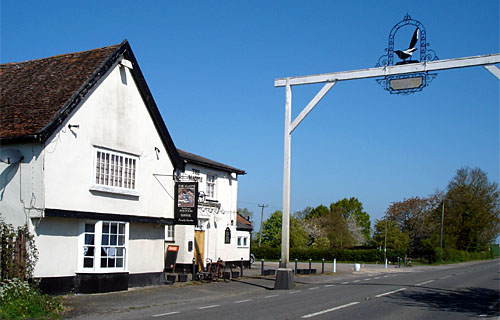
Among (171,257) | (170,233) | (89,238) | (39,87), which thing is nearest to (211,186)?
(170,233)

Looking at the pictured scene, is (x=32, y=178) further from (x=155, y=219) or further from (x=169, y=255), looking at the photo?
(x=169, y=255)

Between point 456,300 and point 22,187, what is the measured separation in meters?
13.5

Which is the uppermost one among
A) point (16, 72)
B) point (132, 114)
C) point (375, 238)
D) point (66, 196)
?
point (16, 72)

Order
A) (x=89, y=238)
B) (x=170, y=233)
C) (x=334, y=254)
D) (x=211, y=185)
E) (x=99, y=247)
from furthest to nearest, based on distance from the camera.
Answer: (x=334, y=254)
(x=211, y=185)
(x=170, y=233)
(x=99, y=247)
(x=89, y=238)

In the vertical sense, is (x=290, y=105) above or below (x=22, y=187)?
above

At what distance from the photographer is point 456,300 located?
16453 millimetres

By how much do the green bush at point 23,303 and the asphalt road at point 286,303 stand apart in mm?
608

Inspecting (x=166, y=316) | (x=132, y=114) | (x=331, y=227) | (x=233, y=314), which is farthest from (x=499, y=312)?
(x=331, y=227)

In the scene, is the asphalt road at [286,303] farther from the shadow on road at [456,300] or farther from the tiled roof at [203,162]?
the tiled roof at [203,162]

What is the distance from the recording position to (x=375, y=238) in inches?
2498

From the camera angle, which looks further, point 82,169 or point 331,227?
point 331,227

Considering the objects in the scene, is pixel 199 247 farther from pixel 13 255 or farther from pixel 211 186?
pixel 13 255

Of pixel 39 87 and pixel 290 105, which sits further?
pixel 290 105

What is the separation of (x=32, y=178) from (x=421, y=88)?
11986mm
